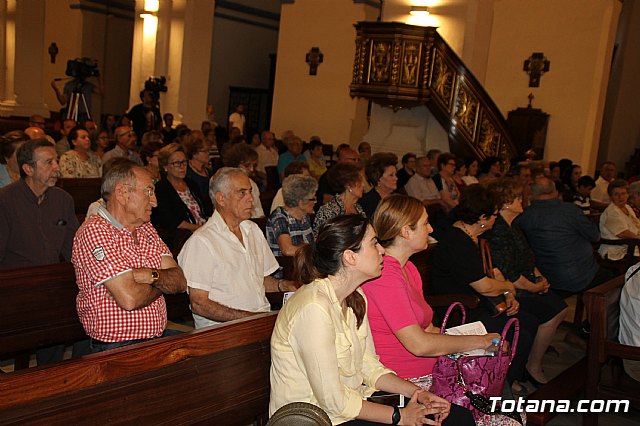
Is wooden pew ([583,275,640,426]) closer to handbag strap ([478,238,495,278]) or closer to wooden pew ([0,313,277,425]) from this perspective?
handbag strap ([478,238,495,278])

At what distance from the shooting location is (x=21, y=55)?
12.6 meters

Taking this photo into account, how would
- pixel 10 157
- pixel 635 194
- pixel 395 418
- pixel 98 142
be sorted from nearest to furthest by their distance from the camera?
pixel 395 418, pixel 10 157, pixel 635 194, pixel 98 142

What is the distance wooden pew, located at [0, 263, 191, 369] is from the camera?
10.1 ft

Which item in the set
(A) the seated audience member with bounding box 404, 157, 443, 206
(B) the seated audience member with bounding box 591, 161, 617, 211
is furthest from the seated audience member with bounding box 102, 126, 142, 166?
(B) the seated audience member with bounding box 591, 161, 617, 211

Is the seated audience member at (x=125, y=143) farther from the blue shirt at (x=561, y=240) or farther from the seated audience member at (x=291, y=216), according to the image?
the blue shirt at (x=561, y=240)

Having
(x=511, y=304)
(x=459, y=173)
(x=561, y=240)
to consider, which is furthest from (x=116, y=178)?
(x=459, y=173)

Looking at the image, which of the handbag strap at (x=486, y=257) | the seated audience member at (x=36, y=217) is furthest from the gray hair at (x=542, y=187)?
the seated audience member at (x=36, y=217)

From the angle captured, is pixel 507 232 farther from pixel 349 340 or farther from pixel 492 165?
pixel 492 165

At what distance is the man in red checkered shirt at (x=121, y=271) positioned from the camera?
9.43ft

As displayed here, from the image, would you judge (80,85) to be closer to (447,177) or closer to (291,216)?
(447,177)

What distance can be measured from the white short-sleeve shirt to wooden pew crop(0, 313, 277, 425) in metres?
0.63

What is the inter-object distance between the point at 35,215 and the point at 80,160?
3.24 meters

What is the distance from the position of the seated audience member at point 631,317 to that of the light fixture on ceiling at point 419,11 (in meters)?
7.50

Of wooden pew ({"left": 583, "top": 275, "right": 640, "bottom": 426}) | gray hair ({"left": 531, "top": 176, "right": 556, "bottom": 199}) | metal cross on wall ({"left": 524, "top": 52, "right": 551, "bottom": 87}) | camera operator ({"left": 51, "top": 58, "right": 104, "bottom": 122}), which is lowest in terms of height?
wooden pew ({"left": 583, "top": 275, "right": 640, "bottom": 426})
